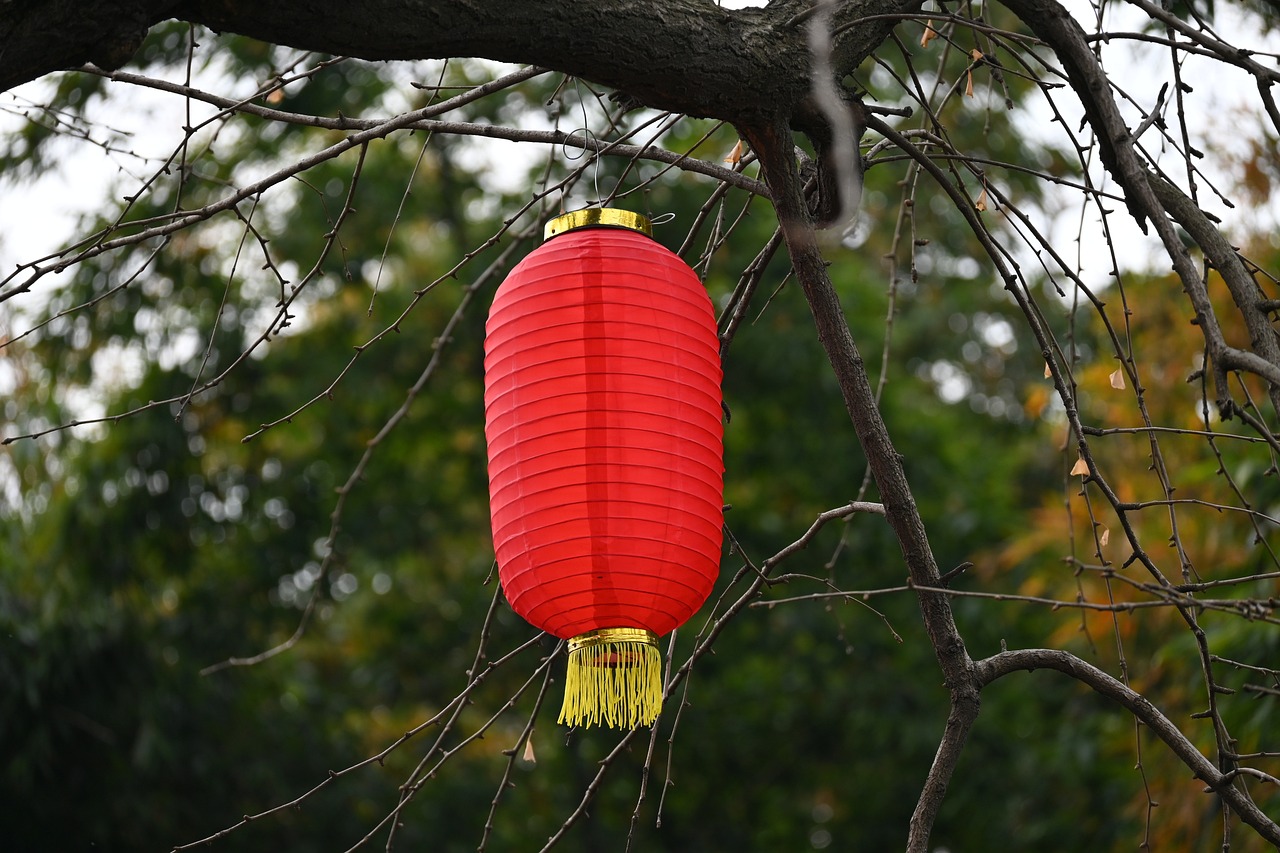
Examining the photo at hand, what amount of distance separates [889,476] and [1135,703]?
355 millimetres

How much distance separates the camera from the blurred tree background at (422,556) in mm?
4305

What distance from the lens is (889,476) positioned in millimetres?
1395

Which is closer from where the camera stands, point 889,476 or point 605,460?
point 605,460

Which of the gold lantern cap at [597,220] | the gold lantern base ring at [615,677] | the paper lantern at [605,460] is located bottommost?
the gold lantern base ring at [615,677]

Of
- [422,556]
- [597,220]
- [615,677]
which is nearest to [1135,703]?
[615,677]

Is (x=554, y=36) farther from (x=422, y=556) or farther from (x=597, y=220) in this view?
(x=422, y=556)

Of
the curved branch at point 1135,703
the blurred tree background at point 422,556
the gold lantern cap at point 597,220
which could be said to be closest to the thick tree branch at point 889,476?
the curved branch at point 1135,703

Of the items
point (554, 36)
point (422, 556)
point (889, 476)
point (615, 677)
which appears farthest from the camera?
point (422, 556)

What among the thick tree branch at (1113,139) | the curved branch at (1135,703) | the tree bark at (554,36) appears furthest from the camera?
the curved branch at (1135,703)

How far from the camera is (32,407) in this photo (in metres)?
4.21

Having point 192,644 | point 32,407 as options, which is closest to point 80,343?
point 32,407

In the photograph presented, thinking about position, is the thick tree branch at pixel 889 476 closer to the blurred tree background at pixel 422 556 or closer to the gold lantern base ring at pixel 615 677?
the gold lantern base ring at pixel 615 677

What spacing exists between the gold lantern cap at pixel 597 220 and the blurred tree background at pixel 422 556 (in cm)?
287

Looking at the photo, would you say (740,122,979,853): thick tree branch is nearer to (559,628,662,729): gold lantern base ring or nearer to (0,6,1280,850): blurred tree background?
(559,628,662,729): gold lantern base ring
